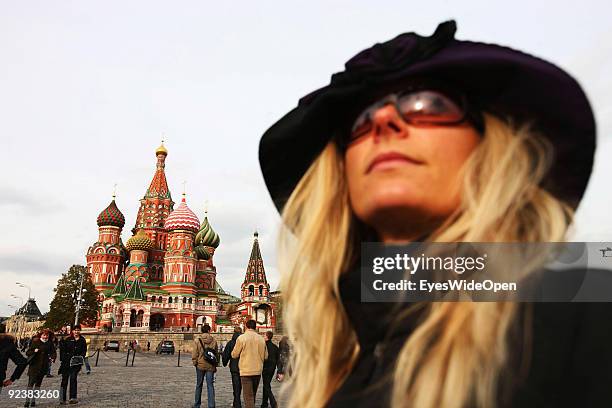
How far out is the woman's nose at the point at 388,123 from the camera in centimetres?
135

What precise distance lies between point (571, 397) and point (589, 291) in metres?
0.25

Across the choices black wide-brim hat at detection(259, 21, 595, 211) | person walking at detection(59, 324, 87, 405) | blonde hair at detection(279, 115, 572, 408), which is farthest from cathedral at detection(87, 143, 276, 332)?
black wide-brim hat at detection(259, 21, 595, 211)

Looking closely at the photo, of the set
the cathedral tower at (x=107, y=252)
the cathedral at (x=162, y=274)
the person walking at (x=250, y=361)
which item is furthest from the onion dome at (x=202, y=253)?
the person walking at (x=250, y=361)

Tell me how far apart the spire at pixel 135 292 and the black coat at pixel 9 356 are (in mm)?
58172

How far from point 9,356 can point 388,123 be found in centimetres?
1041

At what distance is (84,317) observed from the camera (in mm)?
56688

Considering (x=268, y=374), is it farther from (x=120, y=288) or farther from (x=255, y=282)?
(x=120, y=288)

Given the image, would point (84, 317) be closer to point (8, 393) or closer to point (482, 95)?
point (8, 393)

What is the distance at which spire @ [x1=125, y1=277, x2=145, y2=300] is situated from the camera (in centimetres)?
6462

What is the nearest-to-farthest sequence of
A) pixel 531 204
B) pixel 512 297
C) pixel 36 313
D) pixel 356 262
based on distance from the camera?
pixel 512 297
pixel 531 204
pixel 356 262
pixel 36 313

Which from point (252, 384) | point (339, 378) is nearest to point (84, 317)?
point (252, 384)

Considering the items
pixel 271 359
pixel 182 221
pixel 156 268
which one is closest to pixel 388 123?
pixel 271 359

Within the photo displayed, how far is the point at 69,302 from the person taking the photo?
5597 centimetres

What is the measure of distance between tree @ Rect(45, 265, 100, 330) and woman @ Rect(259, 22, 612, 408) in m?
60.5
